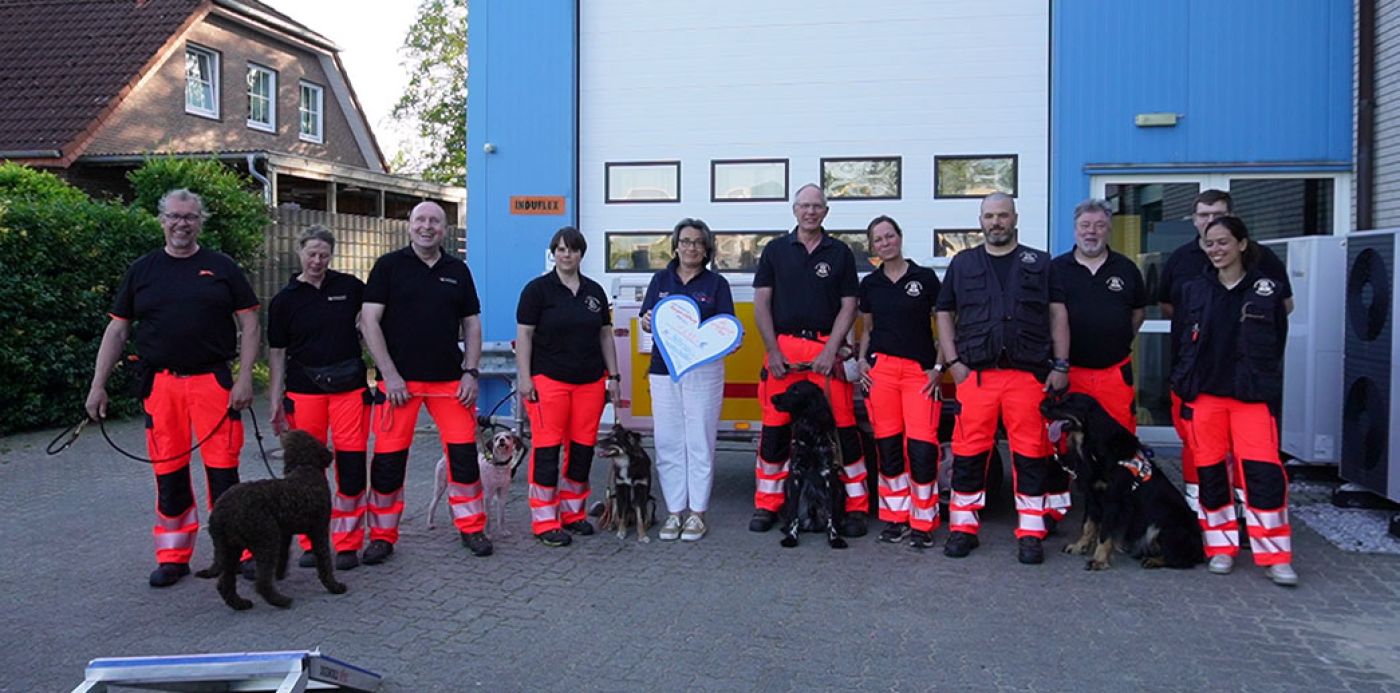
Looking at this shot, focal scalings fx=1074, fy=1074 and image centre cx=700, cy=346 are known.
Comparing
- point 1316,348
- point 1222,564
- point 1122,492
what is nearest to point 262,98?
point 1316,348

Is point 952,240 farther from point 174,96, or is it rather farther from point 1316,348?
point 174,96

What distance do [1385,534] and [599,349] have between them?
16.5 ft

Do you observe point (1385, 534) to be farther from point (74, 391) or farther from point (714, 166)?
point (74, 391)

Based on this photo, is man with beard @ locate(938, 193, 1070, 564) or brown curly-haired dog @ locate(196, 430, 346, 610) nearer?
brown curly-haired dog @ locate(196, 430, 346, 610)

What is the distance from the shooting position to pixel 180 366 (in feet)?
18.6

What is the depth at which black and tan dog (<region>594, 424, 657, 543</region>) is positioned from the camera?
6637mm

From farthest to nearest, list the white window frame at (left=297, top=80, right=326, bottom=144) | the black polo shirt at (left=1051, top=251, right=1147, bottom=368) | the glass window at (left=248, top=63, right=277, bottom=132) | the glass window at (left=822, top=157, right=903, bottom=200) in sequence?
the white window frame at (left=297, top=80, right=326, bottom=144) → the glass window at (left=248, top=63, right=277, bottom=132) → the glass window at (left=822, top=157, right=903, bottom=200) → the black polo shirt at (left=1051, top=251, right=1147, bottom=368)

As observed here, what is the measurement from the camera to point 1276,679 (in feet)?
14.4

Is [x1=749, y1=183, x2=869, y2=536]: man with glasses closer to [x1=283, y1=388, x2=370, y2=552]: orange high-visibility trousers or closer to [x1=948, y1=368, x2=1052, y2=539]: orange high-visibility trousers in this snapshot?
[x1=948, y1=368, x2=1052, y2=539]: orange high-visibility trousers

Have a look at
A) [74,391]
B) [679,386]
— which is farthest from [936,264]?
[74,391]

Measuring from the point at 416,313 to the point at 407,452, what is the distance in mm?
833

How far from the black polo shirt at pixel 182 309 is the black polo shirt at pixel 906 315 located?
12.1 ft

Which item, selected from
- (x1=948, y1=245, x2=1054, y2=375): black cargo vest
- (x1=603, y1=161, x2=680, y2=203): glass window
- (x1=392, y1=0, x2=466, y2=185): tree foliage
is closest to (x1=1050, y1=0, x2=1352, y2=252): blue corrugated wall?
(x1=948, y1=245, x2=1054, y2=375): black cargo vest

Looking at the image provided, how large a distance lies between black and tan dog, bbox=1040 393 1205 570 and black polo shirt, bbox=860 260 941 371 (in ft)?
2.66
